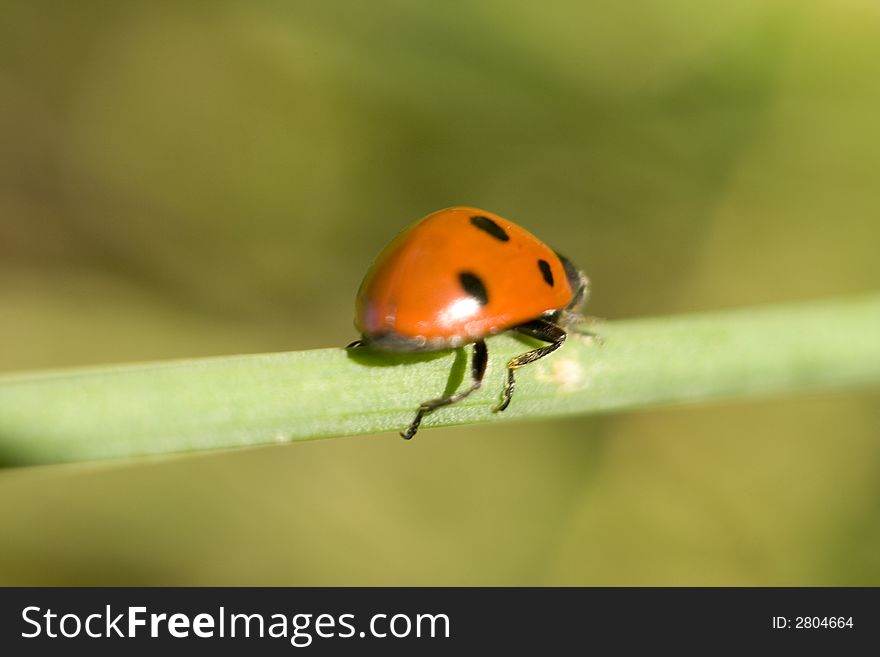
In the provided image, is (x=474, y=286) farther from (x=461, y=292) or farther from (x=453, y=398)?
(x=453, y=398)

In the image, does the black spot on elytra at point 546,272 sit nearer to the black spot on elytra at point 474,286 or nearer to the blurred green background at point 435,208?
the black spot on elytra at point 474,286

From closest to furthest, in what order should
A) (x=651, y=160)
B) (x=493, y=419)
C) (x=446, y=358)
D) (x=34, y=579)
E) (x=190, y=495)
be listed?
1. (x=493, y=419)
2. (x=446, y=358)
3. (x=34, y=579)
4. (x=190, y=495)
5. (x=651, y=160)

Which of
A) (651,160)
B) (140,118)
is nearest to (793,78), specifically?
(651,160)

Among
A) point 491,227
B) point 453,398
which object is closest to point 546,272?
point 491,227

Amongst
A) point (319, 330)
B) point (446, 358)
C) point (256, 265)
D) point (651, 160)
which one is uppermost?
point (651, 160)

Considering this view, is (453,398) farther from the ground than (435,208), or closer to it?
closer to it

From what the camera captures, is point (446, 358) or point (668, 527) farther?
point (668, 527)

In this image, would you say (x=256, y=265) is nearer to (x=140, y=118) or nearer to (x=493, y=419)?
(x=140, y=118)
